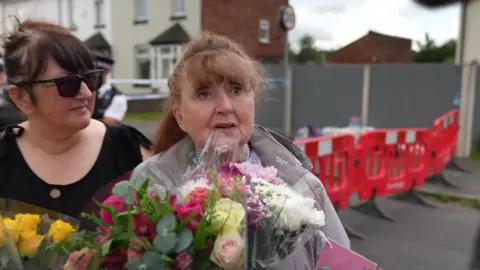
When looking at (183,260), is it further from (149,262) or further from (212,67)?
(212,67)

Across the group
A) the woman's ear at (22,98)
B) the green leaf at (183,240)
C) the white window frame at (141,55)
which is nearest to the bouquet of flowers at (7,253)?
the green leaf at (183,240)

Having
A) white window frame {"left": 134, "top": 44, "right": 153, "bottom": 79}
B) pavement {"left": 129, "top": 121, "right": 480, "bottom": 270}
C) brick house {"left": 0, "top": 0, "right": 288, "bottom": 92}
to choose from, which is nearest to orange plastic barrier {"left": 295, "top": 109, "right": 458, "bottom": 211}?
pavement {"left": 129, "top": 121, "right": 480, "bottom": 270}

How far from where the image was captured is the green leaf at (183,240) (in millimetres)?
987

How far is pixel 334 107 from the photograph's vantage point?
40.8ft

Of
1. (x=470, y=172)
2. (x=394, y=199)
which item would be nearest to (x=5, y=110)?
(x=394, y=199)

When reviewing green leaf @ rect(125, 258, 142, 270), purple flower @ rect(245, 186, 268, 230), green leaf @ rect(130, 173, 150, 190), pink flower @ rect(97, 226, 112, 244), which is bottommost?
green leaf @ rect(125, 258, 142, 270)

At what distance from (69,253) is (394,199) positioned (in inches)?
241

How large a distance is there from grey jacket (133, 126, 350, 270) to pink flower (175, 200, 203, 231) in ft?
0.42

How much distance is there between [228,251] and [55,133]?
1219 mm

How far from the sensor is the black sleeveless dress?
188cm

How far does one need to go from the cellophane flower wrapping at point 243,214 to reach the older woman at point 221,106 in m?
0.26

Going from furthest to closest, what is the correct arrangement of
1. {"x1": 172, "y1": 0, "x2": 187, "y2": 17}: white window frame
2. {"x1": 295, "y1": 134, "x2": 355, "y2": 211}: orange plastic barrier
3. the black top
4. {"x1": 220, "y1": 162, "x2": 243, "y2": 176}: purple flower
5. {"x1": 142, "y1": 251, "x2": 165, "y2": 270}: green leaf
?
1. {"x1": 172, "y1": 0, "x2": 187, "y2": 17}: white window frame
2. the black top
3. {"x1": 295, "y1": 134, "x2": 355, "y2": 211}: orange plastic barrier
4. {"x1": 220, "y1": 162, "x2": 243, "y2": 176}: purple flower
5. {"x1": 142, "y1": 251, "x2": 165, "y2": 270}: green leaf

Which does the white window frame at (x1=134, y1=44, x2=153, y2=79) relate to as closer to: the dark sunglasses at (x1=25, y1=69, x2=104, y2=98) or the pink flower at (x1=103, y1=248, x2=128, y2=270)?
the dark sunglasses at (x1=25, y1=69, x2=104, y2=98)

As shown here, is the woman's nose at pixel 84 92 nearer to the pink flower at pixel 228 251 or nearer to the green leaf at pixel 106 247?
the green leaf at pixel 106 247
